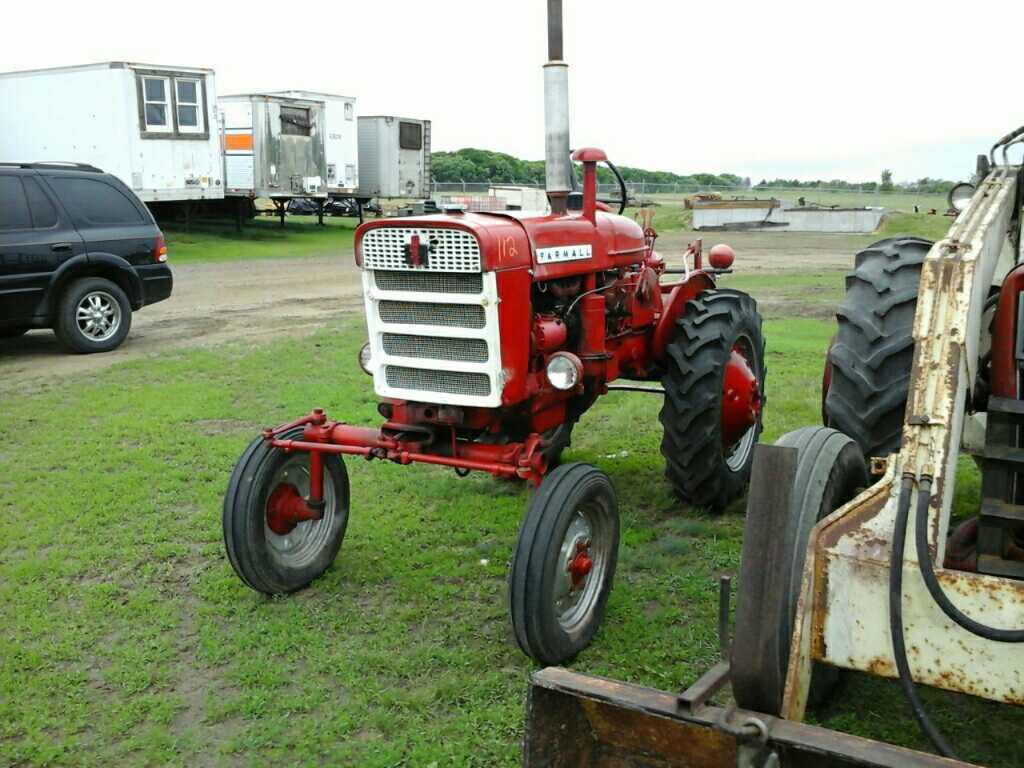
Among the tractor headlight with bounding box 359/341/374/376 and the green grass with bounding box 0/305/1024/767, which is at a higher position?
the tractor headlight with bounding box 359/341/374/376

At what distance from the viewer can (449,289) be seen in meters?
4.61

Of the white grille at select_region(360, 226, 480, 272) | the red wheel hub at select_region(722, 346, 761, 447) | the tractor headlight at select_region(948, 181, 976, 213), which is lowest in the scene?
the red wheel hub at select_region(722, 346, 761, 447)

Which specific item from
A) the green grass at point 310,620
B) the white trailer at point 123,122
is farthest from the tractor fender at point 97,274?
the white trailer at point 123,122

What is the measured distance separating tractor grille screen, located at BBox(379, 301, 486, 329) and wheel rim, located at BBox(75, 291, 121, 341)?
7.36 meters

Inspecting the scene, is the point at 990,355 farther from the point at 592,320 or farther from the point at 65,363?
the point at 65,363

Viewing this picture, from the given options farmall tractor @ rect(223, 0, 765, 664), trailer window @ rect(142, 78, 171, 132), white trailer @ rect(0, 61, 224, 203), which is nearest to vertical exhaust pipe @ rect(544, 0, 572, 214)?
farmall tractor @ rect(223, 0, 765, 664)

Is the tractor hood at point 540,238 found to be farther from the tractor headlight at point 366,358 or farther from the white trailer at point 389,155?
the white trailer at point 389,155

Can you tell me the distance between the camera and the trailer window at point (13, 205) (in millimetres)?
10469

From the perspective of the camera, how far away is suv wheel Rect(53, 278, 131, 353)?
428 inches

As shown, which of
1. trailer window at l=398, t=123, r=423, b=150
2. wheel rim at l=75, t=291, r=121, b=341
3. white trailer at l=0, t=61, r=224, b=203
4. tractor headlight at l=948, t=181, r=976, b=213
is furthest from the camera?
trailer window at l=398, t=123, r=423, b=150

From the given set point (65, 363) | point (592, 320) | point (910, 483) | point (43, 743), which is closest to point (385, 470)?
point (592, 320)

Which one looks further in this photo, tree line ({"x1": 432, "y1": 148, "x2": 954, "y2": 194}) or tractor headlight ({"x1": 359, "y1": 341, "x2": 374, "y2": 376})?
tree line ({"x1": 432, "y1": 148, "x2": 954, "y2": 194})

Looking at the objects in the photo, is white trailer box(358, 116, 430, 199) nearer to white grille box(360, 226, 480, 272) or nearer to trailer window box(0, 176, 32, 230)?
trailer window box(0, 176, 32, 230)

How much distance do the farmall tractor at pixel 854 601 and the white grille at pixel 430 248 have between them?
5.76 ft
